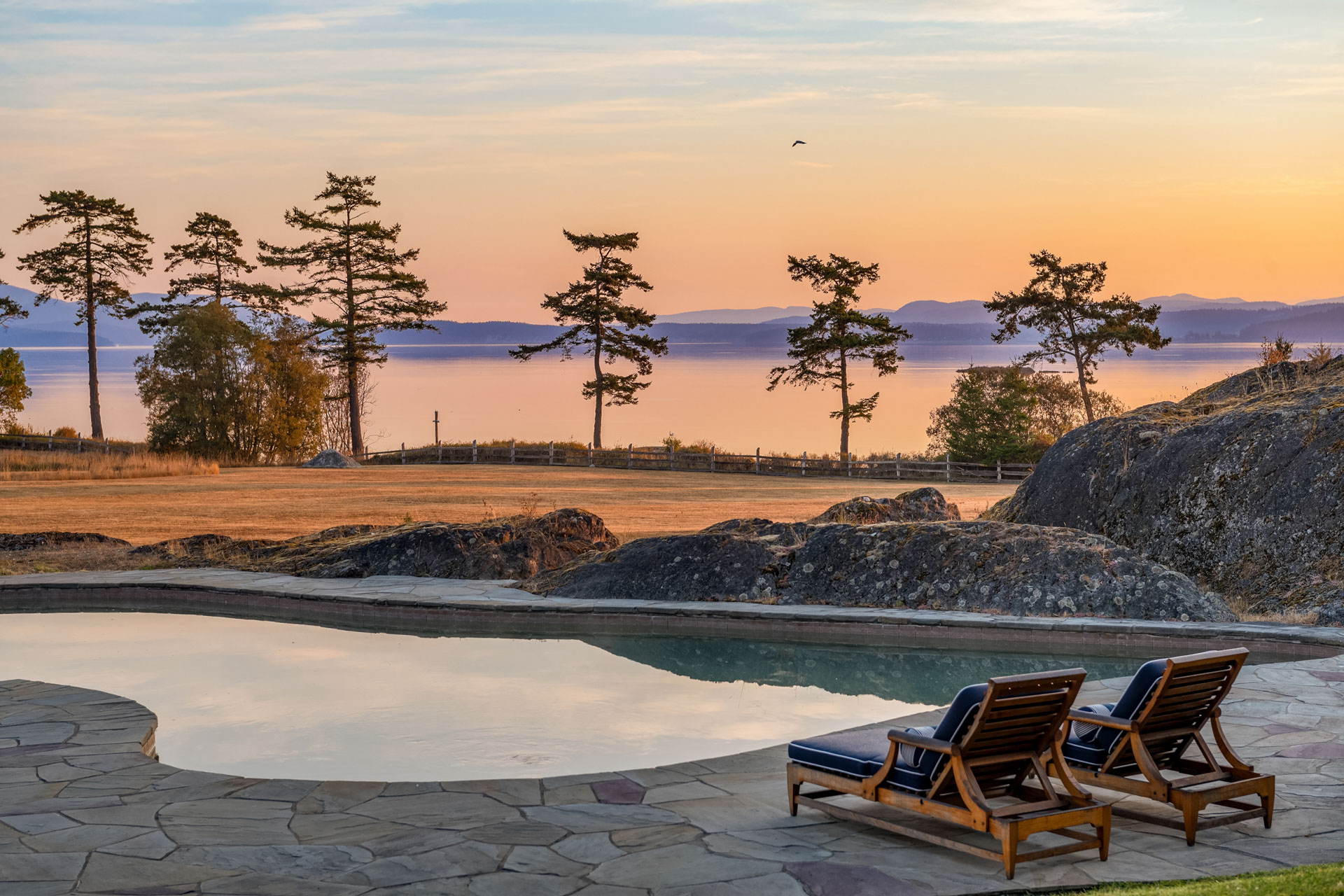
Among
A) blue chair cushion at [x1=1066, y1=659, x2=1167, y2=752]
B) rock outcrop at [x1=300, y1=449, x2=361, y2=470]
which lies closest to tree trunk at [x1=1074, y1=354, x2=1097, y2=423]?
rock outcrop at [x1=300, y1=449, x2=361, y2=470]

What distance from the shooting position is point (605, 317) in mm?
Result: 49562

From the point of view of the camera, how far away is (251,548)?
49.1ft

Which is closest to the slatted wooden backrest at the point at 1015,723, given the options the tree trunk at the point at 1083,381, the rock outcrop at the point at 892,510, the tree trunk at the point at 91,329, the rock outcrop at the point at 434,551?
the rock outcrop at the point at 434,551

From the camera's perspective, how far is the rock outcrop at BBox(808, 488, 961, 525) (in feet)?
47.9

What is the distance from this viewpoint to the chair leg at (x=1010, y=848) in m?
4.46

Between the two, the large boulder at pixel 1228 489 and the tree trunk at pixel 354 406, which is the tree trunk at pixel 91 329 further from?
the large boulder at pixel 1228 489

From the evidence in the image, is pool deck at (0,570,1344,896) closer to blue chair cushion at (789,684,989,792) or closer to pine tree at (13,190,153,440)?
blue chair cushion at (789,684,989,792)

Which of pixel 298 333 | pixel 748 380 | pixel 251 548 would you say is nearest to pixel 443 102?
pixel 251 548

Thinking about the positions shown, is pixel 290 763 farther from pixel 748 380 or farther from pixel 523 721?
pixel 748 380

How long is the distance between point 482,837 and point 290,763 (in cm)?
268

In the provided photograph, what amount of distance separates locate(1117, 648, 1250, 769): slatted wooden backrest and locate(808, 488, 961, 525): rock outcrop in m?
8.97

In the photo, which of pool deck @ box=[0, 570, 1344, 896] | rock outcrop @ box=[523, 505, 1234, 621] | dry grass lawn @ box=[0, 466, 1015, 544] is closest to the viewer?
pool deck @ box=[0, 570, 1344, 896]

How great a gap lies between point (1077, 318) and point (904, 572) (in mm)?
39515

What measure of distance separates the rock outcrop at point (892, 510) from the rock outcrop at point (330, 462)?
26624 mm
